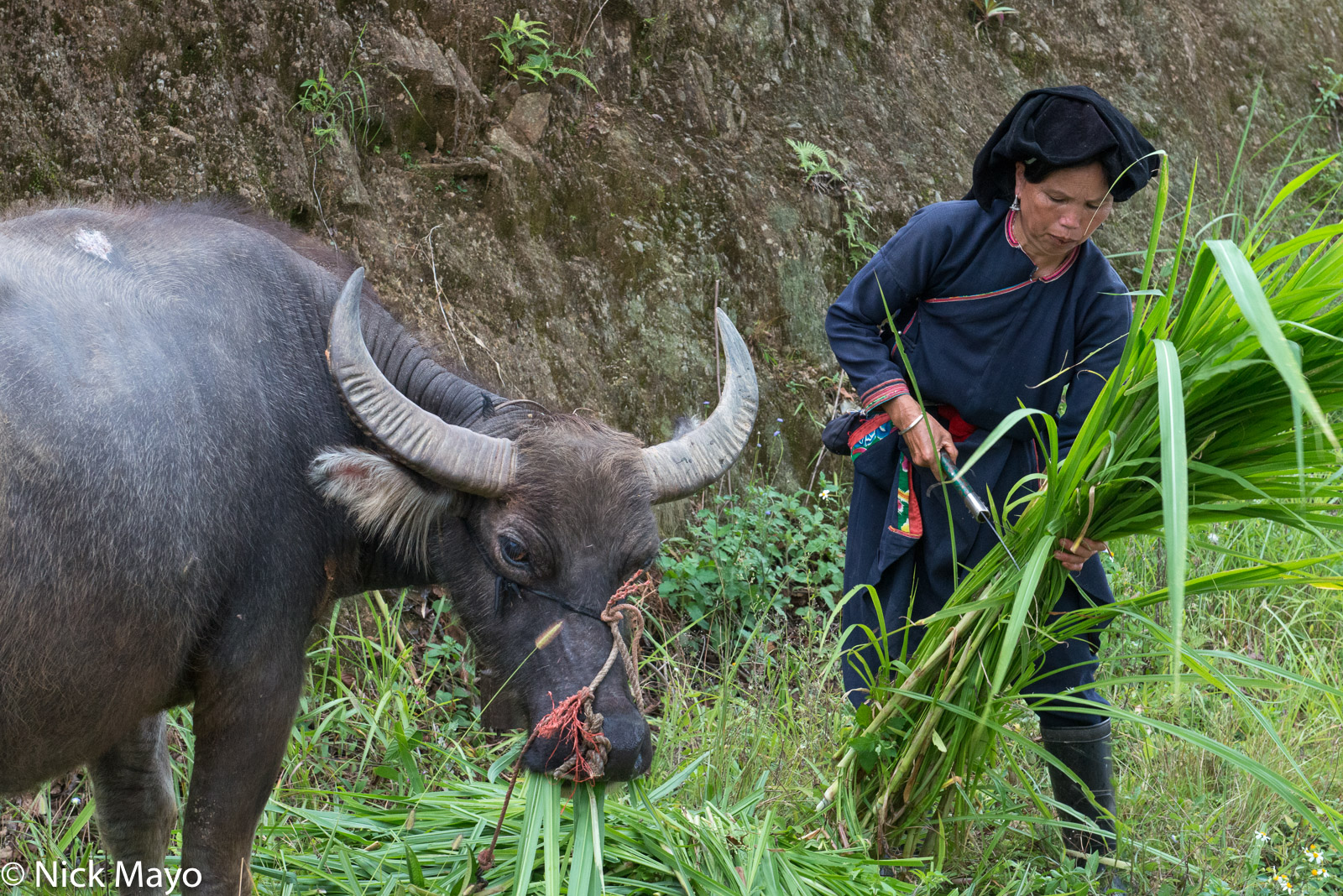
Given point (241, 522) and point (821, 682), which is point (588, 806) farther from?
point (821, 682)

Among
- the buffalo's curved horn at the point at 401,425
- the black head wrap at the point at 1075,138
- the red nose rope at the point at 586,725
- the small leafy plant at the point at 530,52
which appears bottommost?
the red nose rope at the point at 586,725

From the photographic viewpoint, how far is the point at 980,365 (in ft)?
10.3

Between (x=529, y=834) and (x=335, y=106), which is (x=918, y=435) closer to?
(x=529, y=834)

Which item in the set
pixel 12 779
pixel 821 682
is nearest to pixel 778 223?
pixel 821 682

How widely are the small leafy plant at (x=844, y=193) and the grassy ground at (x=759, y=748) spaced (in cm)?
206

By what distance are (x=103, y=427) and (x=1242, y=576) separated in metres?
2.65

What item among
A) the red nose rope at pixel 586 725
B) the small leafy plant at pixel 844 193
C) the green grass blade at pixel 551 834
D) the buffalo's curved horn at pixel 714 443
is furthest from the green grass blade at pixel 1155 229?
the small leafy plant at pixel 844 193

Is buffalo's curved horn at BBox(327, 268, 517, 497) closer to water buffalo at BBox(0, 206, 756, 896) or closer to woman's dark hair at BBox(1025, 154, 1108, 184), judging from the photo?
water buffalo at BBox(0, 206, 756, 896)

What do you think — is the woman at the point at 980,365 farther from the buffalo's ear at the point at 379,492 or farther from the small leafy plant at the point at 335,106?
the small leafy plant at the point at 335,106

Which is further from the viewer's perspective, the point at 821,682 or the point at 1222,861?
the point at 821,682

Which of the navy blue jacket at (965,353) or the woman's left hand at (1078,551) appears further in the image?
the navy blue jacket at (965,353)

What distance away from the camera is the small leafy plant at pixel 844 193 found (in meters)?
6.46

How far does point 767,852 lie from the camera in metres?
2.63

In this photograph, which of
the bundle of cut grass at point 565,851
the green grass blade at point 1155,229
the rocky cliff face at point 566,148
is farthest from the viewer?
the rocky cliff face at point 566,148
